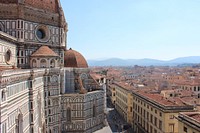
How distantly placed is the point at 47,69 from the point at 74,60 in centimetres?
969

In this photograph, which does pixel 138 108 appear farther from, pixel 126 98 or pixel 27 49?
pixel 27 49

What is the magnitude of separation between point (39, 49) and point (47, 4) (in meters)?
7.41

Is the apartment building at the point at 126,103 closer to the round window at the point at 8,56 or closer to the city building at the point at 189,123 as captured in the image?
the round window at the point at 8,56

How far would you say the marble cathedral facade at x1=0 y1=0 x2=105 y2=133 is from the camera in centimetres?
3416

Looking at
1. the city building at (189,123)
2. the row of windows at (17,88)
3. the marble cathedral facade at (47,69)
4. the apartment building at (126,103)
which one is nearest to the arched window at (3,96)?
the row of windows at (17,88)

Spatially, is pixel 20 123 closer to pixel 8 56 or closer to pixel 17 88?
pixel 17 88

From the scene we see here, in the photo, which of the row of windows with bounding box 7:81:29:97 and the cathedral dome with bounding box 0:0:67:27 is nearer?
the row of windows with bounding box 7:81:29:97

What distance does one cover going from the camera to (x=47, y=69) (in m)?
39.2

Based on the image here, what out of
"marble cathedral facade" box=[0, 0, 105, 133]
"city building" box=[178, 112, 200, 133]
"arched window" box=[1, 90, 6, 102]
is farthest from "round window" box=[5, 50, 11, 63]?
"city building" box=[178, 112, 200, 133]

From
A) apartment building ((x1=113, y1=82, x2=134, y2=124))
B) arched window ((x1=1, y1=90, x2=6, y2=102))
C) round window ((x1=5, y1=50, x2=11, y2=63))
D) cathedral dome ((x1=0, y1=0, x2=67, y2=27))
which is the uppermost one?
cathedral dome ((x1=0, y1=0, x2=67, y2=27))

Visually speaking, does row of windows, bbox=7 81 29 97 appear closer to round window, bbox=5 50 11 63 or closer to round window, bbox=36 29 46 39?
round window, bbox=5 50 11 63

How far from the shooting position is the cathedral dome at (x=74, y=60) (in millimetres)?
48309

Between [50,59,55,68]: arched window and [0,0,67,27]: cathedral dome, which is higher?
[0,0,67,27]: cathedral dome

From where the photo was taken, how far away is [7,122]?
2139cm
